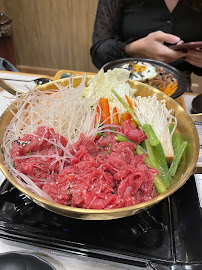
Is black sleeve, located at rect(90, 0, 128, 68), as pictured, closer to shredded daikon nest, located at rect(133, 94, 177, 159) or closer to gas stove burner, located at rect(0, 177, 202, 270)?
shredded daikon nest, located at rect(133, 94, 177, 159)

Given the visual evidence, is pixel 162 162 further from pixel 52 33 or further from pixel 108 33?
pixel 52 33

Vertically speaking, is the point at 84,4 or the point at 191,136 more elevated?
the point at 84,4

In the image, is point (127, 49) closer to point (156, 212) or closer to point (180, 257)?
point (156, 212)

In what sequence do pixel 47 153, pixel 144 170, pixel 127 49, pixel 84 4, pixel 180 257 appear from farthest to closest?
pixel 84 4
pixel 127 49
pixel 47 153
pixel 144 170
pixel 180 257

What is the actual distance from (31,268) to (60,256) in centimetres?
15

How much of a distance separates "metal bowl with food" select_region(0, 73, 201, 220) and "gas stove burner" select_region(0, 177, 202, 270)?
0.14 m

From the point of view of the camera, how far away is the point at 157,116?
139cm

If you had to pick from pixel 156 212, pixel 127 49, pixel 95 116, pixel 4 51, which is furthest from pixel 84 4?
pixel 156 212

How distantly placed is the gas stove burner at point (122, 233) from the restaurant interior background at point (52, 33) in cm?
351

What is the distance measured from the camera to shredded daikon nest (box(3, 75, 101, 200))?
4.20ft

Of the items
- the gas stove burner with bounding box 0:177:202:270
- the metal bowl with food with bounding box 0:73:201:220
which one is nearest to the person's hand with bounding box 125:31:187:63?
the metal bowl with food with bounding box 0:73:201:220

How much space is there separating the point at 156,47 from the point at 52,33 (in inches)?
98.7

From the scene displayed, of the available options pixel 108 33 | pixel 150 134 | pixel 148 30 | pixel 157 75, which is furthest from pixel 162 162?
pixel 108 33

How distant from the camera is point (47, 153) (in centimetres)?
115
